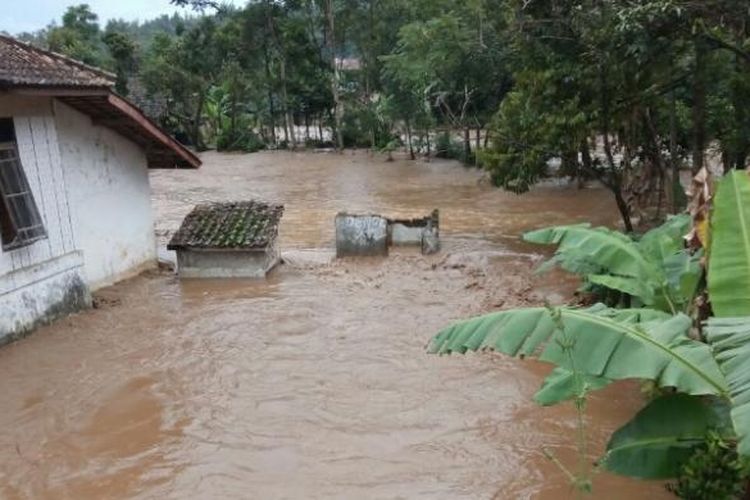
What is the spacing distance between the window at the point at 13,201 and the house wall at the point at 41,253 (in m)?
0.10

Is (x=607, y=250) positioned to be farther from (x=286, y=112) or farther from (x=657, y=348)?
(x=286, y=112)

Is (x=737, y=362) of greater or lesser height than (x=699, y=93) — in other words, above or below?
below

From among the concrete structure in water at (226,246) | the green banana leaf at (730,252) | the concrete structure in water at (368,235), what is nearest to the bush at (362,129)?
the concrete structure in water at (368,235)

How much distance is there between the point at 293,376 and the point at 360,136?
101ft

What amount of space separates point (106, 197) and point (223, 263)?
90.4 inches

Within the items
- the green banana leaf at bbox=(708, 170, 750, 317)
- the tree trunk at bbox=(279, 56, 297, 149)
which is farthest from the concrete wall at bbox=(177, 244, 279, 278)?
the tree trunk at bbox=(279, 56, 297, 149)

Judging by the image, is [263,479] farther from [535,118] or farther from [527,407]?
[535,118]

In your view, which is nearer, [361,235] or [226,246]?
[226,246]

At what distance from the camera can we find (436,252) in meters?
14.8

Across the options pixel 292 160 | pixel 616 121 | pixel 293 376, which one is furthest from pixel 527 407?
pixel 292 160

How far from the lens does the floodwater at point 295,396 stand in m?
6.06

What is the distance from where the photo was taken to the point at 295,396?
7773 mm

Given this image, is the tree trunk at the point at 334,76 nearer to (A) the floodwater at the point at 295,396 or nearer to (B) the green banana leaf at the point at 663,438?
(A) the floodwater at the point at 295,396

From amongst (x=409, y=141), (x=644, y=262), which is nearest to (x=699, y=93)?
(x=644, y=262)
